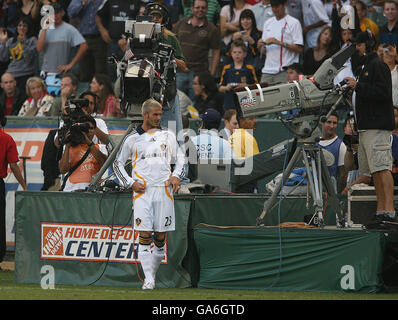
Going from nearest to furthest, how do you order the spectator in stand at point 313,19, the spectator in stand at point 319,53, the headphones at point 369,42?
1. the headphones at point 369,42
2. the spectator in stand at point 319,53
3. the spectator in stand at point 313,19

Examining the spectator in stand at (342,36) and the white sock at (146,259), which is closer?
the white sock at (146,259)

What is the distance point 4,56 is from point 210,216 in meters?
8.37

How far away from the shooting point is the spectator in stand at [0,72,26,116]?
1519 centimetres

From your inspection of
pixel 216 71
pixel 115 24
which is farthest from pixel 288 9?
pixel 115 24

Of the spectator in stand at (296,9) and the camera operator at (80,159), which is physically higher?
the spectator in stand at (296,9)

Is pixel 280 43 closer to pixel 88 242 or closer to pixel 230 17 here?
pixel 230 17

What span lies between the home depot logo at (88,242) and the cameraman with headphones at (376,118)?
2.76 meters

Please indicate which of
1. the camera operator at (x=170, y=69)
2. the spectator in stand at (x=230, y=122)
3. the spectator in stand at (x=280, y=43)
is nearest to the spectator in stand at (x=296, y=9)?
the spectator in stand at (x=280, y=43)

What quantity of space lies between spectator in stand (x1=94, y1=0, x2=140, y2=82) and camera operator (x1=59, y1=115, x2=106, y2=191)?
16.1 feet

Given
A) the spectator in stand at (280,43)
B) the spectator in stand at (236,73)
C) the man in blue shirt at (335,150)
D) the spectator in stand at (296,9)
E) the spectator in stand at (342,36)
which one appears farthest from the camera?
the spectator in stand at (296,9)

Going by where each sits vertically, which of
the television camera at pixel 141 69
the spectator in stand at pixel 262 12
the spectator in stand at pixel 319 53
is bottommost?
the television camera at pixel 141 69

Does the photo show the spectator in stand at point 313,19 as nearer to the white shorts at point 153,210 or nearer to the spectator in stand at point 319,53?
the spectator in stand at point 319,53

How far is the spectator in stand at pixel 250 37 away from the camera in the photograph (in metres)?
14.1

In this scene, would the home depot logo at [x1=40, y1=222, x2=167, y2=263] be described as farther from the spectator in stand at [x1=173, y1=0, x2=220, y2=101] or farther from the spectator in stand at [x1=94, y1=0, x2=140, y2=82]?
the spectator in stand at [x1=94, y1=0, x2=140, y2=82]
